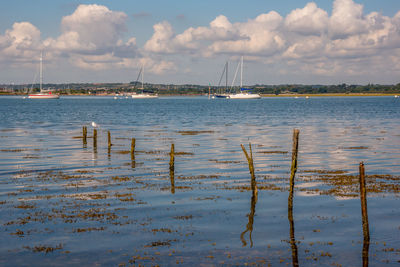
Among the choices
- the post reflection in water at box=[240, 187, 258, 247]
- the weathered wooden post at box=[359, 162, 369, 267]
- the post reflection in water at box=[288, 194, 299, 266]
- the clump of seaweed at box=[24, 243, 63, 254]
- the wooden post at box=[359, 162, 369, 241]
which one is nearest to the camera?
the post reflection in water at box=[288, 194, 299, 266]

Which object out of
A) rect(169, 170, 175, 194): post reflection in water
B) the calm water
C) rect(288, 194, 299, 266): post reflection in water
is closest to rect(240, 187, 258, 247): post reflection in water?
the calm water

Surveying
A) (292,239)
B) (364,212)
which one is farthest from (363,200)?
(292,239)

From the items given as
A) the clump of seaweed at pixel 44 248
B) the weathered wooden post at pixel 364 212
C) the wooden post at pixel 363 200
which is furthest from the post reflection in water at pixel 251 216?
the clump of seaweed at pixel 44 248

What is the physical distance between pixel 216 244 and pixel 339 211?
8140 mm

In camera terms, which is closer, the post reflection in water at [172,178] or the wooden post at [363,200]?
the wooden post at [363,200]

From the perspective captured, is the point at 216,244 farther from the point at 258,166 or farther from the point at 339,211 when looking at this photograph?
the point at 258,166

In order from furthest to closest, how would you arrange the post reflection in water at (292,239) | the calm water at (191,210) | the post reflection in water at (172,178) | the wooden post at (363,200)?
1. the post reflection in water at (172,178)
2. the wooden post at (363,200)
3. the calm water at (191,210)
4. the post reflection in water at (292,239)

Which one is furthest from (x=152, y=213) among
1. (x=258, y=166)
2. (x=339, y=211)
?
(x=258, y=166)

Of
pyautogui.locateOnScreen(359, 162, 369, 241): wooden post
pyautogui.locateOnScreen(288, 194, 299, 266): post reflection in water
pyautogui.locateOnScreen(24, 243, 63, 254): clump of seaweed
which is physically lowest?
pyautogui.locateOnScreen(24, 243, 63, 254): clump of seaweed

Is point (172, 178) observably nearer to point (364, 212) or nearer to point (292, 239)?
point (292, 239)

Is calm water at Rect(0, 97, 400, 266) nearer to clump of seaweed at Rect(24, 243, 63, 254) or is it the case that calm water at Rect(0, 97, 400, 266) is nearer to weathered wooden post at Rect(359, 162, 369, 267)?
clump of seaweed at Rect(24, 243, 63, 254)

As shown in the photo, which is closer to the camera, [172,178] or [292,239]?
[292,239]

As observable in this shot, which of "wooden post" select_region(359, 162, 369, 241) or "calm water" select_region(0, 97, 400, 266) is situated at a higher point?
"wooden post" select_region(359, 162, 369, 241)

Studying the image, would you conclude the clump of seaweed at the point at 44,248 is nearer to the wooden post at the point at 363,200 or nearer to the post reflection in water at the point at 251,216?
the post reflection in water at the point at 251,216
